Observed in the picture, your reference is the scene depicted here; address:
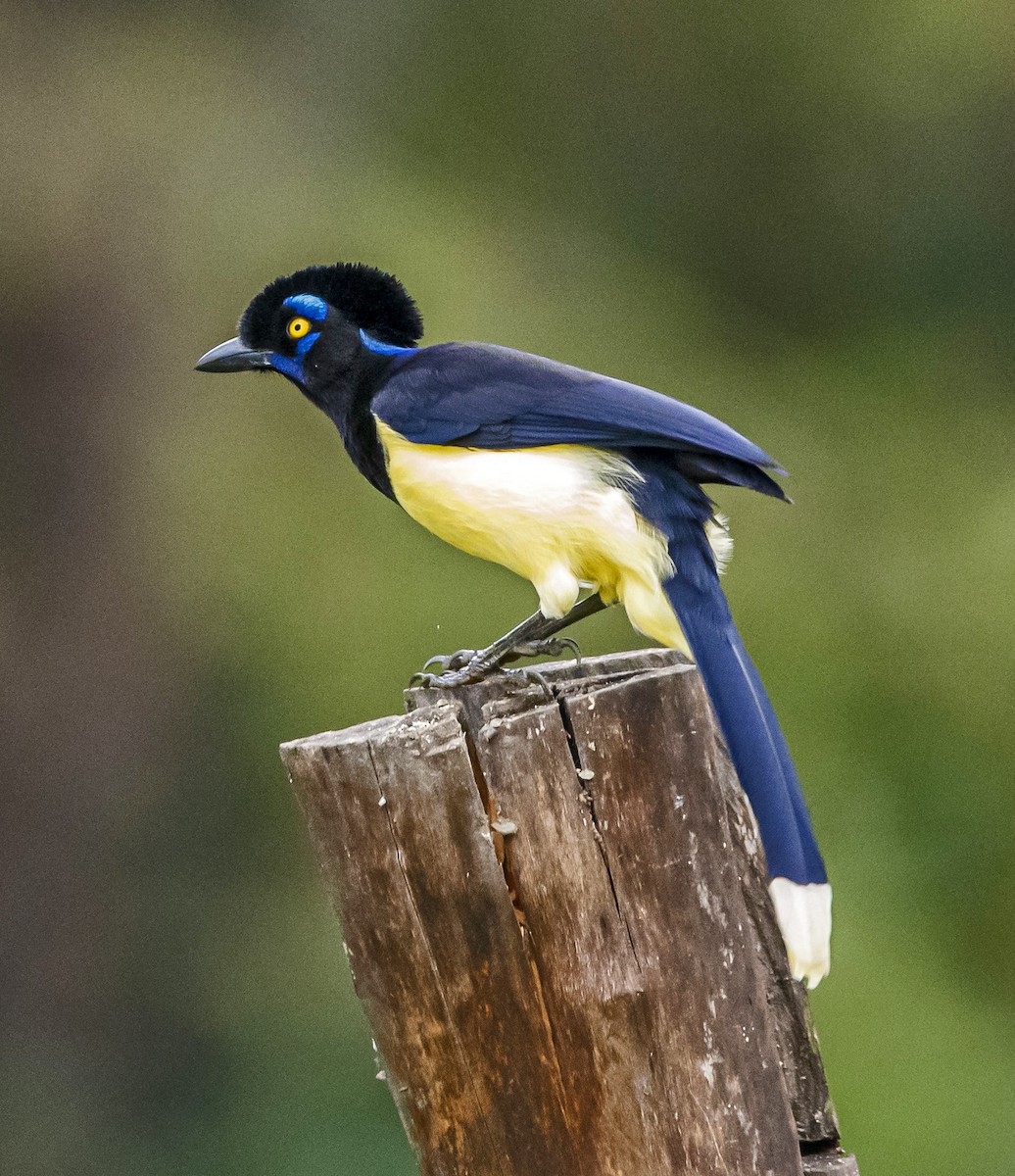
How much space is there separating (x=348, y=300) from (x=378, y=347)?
0.14 m

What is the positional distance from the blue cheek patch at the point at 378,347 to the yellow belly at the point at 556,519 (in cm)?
44

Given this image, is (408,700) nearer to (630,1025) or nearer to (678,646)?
(678,646)

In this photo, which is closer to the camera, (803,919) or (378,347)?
(803,919)

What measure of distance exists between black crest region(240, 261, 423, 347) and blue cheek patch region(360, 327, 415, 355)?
2 cm

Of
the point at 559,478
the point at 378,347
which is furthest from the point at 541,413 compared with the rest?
the point at 378,347

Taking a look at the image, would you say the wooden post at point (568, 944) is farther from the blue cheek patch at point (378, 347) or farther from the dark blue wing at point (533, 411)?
the blue cheek patch at point (378, 347)

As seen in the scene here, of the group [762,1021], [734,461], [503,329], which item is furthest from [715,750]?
[503,329]

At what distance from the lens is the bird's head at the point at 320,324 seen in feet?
12.3

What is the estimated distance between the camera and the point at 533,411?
3348 millimetres

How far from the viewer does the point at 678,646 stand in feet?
10.4

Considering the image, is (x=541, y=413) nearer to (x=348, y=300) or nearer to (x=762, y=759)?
(x=348, y=300)

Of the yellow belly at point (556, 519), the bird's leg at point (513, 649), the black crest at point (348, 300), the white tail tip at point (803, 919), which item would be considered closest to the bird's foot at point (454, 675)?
the bird's leg at point (513, 649)

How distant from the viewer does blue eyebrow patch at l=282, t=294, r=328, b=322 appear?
A: 12.3 ft

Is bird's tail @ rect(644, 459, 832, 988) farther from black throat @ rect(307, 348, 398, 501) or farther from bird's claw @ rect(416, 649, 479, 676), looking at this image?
black throat @ rect(307, 348, 398, 501)
